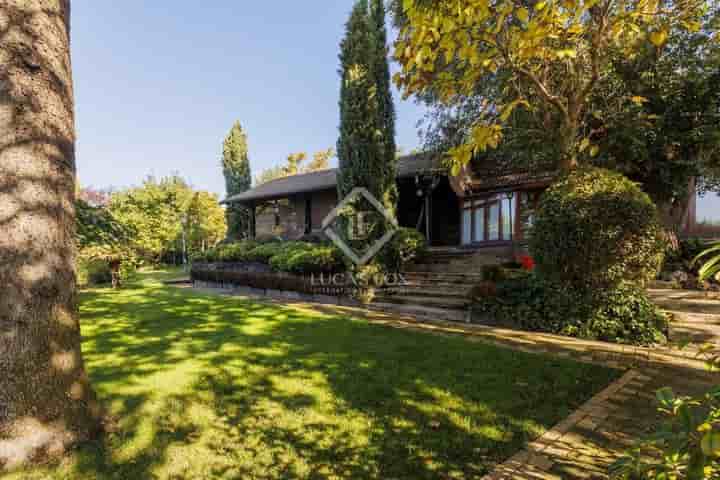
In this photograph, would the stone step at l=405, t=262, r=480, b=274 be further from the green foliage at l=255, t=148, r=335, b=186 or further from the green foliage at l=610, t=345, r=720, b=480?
the green foliage at l=255, t=148, r=335, b=186

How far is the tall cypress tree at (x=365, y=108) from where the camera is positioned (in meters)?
10.1

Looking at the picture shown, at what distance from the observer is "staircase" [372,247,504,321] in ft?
26.8

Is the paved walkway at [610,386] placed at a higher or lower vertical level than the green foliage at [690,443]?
lower

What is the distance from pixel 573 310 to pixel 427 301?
3286 millimetres

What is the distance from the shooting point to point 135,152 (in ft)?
77.6

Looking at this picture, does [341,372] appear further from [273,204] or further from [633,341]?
[273,204]

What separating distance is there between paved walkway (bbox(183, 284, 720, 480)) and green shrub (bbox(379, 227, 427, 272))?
279cm

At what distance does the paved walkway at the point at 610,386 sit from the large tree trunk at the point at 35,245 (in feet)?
11.1

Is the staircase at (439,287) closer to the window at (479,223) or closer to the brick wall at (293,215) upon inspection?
the window at (479,223)

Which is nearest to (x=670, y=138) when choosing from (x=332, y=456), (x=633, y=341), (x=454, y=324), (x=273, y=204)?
(x=633, y=341)

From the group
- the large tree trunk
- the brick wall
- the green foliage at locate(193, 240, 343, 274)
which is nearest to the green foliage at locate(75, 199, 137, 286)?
the green foliage at locate(193, 240, 343, 274)

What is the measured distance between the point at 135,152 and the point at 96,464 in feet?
85.8

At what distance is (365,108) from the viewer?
33.3ft

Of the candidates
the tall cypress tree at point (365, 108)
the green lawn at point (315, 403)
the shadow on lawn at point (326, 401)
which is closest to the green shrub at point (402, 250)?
the tall cypress tree at point (365, 108)
